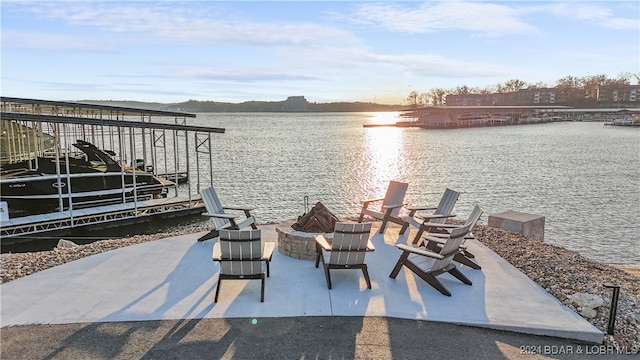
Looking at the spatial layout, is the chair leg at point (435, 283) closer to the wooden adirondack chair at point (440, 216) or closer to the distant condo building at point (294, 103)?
the wooden adirondack chair at point (440, 216)

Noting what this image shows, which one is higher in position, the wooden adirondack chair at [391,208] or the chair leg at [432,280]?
the wooden adirondack chair at [391,208]

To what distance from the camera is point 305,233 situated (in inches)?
247

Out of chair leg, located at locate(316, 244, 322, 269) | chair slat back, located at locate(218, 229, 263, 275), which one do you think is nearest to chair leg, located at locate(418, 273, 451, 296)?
chair leg, located at locate(316, 244, 322, 269)

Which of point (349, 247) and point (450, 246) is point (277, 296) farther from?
point (450, 246)

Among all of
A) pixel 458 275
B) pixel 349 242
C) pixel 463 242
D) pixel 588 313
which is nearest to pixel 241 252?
pixel 349 242

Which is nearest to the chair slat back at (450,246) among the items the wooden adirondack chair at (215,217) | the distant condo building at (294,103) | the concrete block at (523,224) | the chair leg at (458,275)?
the chair leg at (458,275)

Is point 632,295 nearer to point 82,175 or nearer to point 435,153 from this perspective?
point 82,175

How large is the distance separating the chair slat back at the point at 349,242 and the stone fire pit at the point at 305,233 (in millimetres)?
959

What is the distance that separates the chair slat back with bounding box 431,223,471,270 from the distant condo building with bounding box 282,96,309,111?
193 m

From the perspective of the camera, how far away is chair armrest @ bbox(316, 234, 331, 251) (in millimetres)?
5466

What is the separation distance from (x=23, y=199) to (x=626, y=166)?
32.6 metres

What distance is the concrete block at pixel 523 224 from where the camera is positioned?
27.8 feet

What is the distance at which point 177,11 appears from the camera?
9.73m

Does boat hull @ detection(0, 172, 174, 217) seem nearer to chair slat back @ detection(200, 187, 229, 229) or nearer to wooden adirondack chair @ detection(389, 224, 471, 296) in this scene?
chair slat back @ detection(200, 187, 229, 229)
